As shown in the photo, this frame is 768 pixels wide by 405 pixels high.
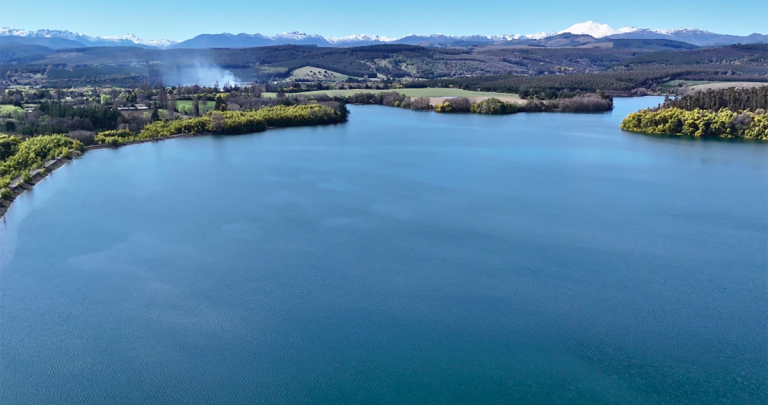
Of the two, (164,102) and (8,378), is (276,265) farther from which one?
(164,102)

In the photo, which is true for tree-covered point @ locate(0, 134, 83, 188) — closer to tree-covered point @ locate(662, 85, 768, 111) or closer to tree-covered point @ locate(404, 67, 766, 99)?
tree-covered point @ locate(662, 85, 768, 111)

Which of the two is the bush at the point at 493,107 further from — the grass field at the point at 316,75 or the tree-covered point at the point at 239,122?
the grass field at the point at 316,75

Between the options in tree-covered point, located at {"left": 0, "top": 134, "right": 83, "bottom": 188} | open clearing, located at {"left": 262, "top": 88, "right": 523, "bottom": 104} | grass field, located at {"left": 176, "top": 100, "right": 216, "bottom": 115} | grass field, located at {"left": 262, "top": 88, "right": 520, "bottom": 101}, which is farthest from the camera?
grass field, located at {"left": 262, "top": 88, "right": 520, "bottom": 101}

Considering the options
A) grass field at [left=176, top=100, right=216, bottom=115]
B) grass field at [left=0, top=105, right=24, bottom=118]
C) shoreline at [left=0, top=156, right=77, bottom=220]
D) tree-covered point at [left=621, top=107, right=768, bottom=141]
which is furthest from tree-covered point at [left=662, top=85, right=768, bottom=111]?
grass field at [left=0, top=105, right=24, bottom=118]

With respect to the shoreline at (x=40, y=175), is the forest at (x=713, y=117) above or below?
above

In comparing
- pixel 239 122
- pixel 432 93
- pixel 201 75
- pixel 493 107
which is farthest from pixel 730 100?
pixel 201 75

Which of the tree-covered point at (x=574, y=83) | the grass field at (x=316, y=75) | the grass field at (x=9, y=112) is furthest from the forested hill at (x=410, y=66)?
the grass field at (x=9, y=112)
